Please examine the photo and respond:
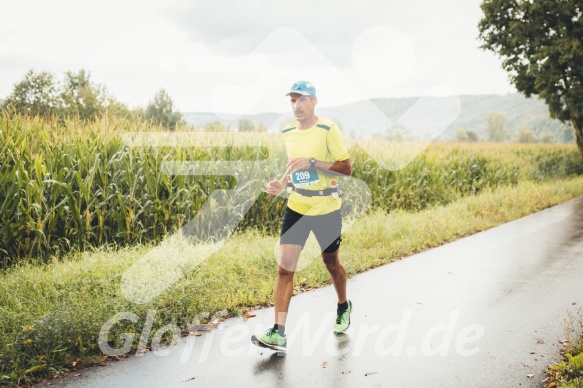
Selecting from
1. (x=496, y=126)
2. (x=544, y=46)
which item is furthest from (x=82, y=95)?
(x=496, y=126)

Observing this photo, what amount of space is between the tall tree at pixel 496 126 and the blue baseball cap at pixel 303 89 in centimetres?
13464

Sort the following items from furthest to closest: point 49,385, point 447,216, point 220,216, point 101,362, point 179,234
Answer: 1. point 447,216
2. point 220,216
3. point 179,234
4. point 101,362
5. point 49,385

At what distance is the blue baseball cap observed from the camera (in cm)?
465

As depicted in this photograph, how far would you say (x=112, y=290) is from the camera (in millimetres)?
5648

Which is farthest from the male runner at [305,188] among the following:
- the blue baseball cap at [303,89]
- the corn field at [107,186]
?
the corn field at [107,186]

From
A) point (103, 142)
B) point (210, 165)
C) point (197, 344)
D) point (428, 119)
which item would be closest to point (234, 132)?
point (210, 165)

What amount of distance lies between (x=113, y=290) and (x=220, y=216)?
409 centimetres

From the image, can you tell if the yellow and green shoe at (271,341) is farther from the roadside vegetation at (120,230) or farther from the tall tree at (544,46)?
the tall tree at (544,46)

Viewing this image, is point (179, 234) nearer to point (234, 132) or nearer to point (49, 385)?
point (234, 132)

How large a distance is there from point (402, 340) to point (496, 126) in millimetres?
139237

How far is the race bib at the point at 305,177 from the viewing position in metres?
4.73

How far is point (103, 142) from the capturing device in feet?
29.0

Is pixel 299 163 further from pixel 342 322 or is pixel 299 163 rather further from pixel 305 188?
pixel 342 322

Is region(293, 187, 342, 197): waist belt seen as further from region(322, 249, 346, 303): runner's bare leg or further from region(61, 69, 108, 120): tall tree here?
region(61, 69, 108, 120): tall tree
